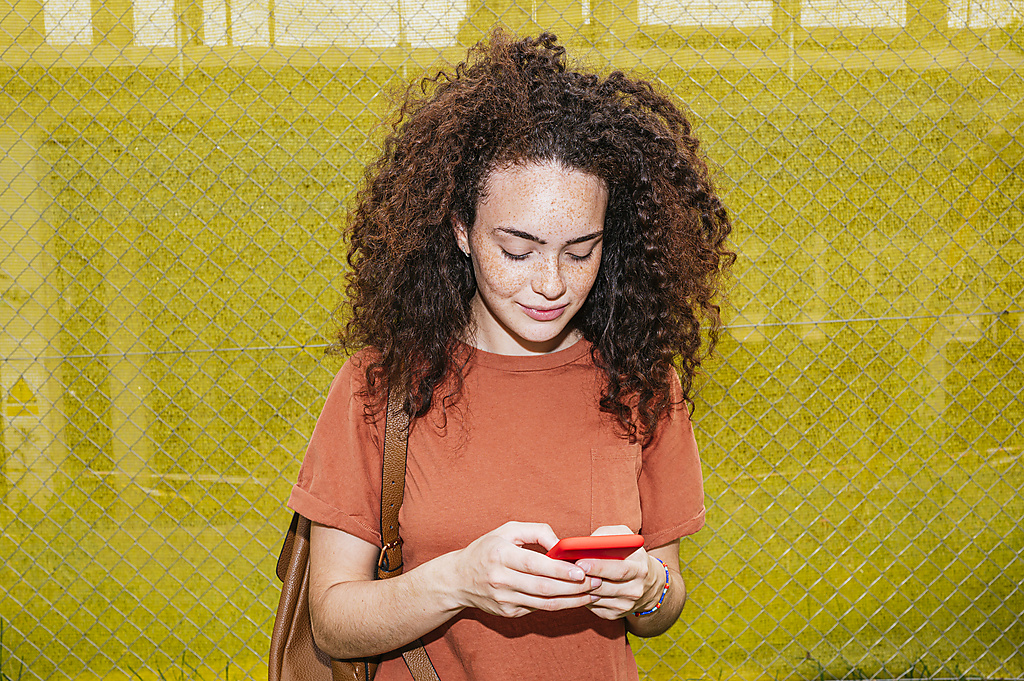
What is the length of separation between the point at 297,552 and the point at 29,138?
229 centimetres

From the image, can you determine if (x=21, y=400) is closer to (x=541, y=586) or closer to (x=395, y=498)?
(x=395, y=498)

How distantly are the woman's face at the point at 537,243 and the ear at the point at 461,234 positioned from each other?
0.11ft

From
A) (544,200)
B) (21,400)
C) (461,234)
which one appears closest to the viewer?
(544,200)

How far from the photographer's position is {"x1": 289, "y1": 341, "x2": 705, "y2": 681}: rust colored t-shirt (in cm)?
107

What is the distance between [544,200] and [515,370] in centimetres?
27

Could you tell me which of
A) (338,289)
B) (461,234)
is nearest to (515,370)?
(461,234)

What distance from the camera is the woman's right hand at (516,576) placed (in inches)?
35.0

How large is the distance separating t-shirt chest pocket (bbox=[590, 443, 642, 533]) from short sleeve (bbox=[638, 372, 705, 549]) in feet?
0.14

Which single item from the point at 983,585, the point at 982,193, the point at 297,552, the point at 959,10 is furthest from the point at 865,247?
the point at 297,552

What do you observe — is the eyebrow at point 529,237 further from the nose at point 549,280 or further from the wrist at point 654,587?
the wrist at point 654,587

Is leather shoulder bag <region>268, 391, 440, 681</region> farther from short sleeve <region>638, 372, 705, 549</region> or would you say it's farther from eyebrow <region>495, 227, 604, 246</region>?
short sleeve <region>638, 372, 705, 549</region>

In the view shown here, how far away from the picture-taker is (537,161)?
1.04m

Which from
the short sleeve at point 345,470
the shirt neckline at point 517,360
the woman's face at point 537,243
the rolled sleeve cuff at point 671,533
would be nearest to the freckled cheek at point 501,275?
the woman's face at point 537,243

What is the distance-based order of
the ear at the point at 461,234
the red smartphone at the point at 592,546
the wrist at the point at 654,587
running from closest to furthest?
the red smartphone at the point at 592,546
the wrist at the point at 654,587
the ear at the point at 461,234
